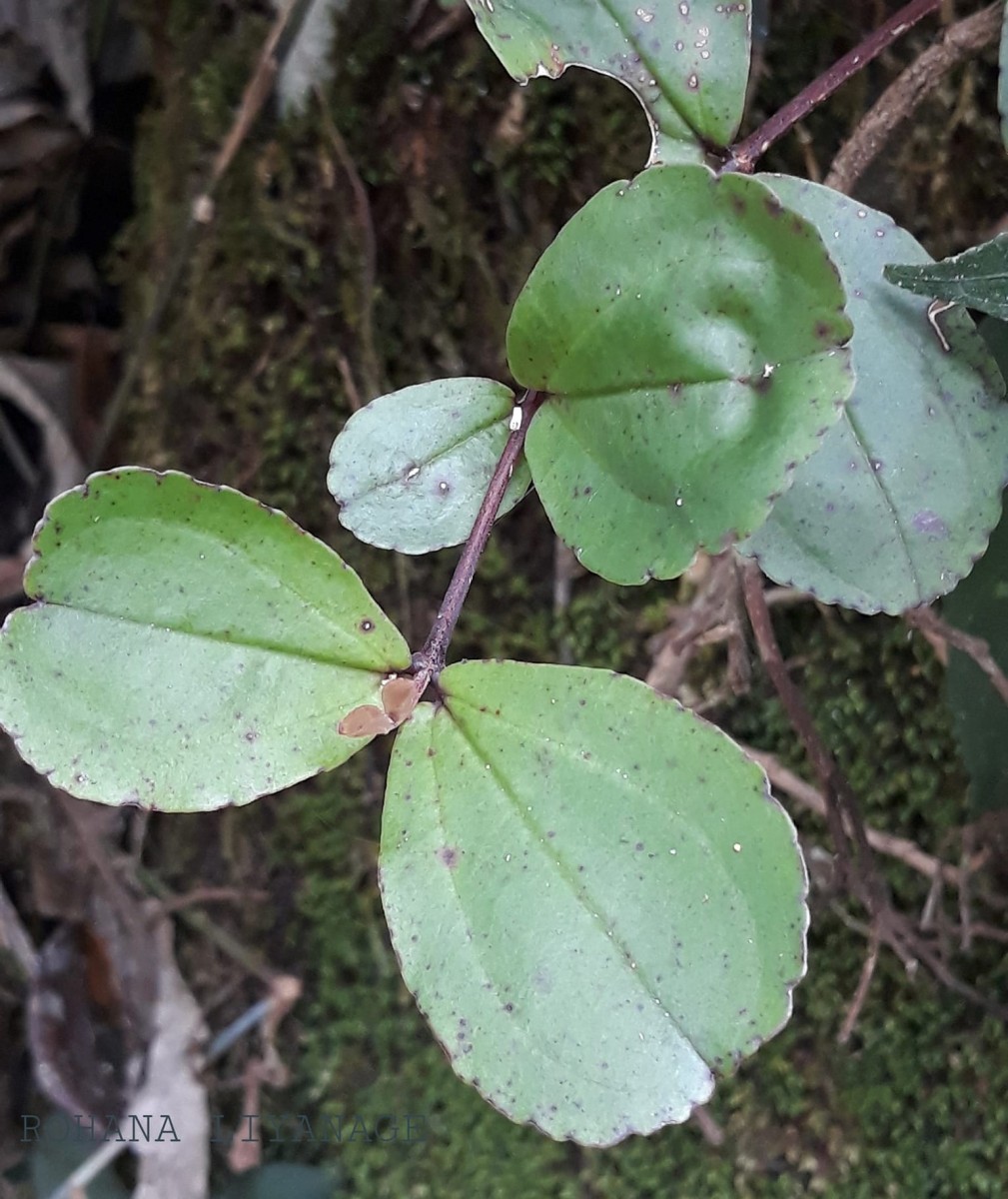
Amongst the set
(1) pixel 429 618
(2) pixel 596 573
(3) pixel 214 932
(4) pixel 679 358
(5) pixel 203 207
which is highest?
(4) pixel 679 358

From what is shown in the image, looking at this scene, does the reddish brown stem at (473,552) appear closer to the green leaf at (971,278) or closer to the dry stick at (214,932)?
the green leaf at (971,278)

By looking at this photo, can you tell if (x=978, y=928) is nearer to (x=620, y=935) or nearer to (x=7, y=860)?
(x=620, y=935)

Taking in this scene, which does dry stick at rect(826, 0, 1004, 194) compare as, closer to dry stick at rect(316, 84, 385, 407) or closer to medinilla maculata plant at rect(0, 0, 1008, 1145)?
medinilla maculata plant at rect(0, 0, 1008, 1145)

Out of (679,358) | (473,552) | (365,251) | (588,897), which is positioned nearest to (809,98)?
(679,358)

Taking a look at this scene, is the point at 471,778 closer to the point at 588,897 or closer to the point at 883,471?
the point at 588,897

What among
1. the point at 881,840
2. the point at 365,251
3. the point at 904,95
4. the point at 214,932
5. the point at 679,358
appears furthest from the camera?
the point at 214,932

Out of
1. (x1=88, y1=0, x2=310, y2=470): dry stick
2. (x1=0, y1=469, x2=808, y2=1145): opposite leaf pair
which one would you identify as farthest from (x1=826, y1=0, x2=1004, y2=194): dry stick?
(x1=88, y1=0, x2=310, y2=470): dry stick
